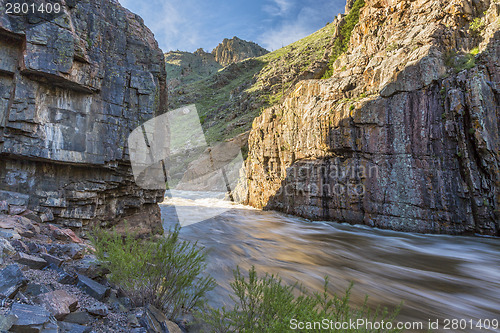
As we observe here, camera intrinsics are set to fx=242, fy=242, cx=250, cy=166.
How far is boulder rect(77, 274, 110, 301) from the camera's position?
2945 millimetres

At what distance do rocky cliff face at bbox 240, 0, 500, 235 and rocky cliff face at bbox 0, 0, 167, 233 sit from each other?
11013mm

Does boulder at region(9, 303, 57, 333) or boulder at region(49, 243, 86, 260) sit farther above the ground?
boulder at region(9, 303, 57, 333)

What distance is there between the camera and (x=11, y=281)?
2.25 metres

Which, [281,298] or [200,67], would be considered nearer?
[281,298]

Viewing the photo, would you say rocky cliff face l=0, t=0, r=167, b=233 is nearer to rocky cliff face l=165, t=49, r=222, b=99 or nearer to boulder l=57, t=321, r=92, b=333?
boulder l=57, t=321, r=92, b=333

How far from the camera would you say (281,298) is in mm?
2721

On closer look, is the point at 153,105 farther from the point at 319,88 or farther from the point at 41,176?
the point at 319,88

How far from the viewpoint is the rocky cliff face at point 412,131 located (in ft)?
37.3

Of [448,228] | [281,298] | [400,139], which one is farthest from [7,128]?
[448,228]

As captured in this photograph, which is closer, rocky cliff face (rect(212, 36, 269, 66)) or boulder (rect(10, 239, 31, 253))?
boulder (rect(10, 239, 31, 253))

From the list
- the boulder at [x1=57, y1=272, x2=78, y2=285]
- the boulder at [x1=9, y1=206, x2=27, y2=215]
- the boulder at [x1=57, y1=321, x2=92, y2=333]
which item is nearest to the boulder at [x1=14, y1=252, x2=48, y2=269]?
the boulder at [x1=57, y1=272, x2=78, y2=285]

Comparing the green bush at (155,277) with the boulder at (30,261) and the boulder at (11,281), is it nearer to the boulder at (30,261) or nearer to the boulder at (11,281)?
the boulder at (30,261)

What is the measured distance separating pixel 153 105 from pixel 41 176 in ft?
12.1

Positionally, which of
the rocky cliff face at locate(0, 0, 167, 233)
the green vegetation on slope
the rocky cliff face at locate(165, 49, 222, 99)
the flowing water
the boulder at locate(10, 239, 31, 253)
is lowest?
the flowing water
